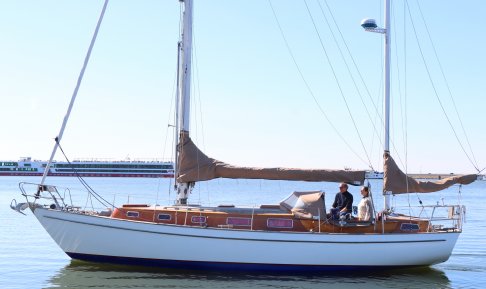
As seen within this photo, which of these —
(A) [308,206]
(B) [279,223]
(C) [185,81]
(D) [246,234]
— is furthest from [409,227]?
(C) [185,81]

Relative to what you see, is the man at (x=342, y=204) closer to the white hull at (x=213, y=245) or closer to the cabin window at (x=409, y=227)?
the white hull at (x=213, y=245)

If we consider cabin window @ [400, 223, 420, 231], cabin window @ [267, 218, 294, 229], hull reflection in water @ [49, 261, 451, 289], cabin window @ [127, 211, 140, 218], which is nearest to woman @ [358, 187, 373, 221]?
cabin window @ [400, 223, 420, 231]

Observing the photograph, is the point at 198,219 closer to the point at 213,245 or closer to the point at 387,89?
the point at 213,245

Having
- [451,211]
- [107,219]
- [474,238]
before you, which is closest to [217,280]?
[107,219]

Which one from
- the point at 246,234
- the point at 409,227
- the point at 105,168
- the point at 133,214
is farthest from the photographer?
the point at 105,168

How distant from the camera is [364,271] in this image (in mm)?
20766

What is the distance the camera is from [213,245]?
19562mm

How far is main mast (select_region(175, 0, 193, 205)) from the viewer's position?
2166cm

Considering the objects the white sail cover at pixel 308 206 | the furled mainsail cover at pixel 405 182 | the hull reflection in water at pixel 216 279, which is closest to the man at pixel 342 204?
the white sail cover at pixel 308 206

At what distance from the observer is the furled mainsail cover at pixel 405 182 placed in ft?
70.5

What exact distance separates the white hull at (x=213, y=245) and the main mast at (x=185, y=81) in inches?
93.7

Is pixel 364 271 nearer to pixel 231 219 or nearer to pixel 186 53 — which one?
pixel 231 219

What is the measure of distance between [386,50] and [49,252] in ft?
53.8

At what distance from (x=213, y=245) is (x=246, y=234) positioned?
1.11 m
